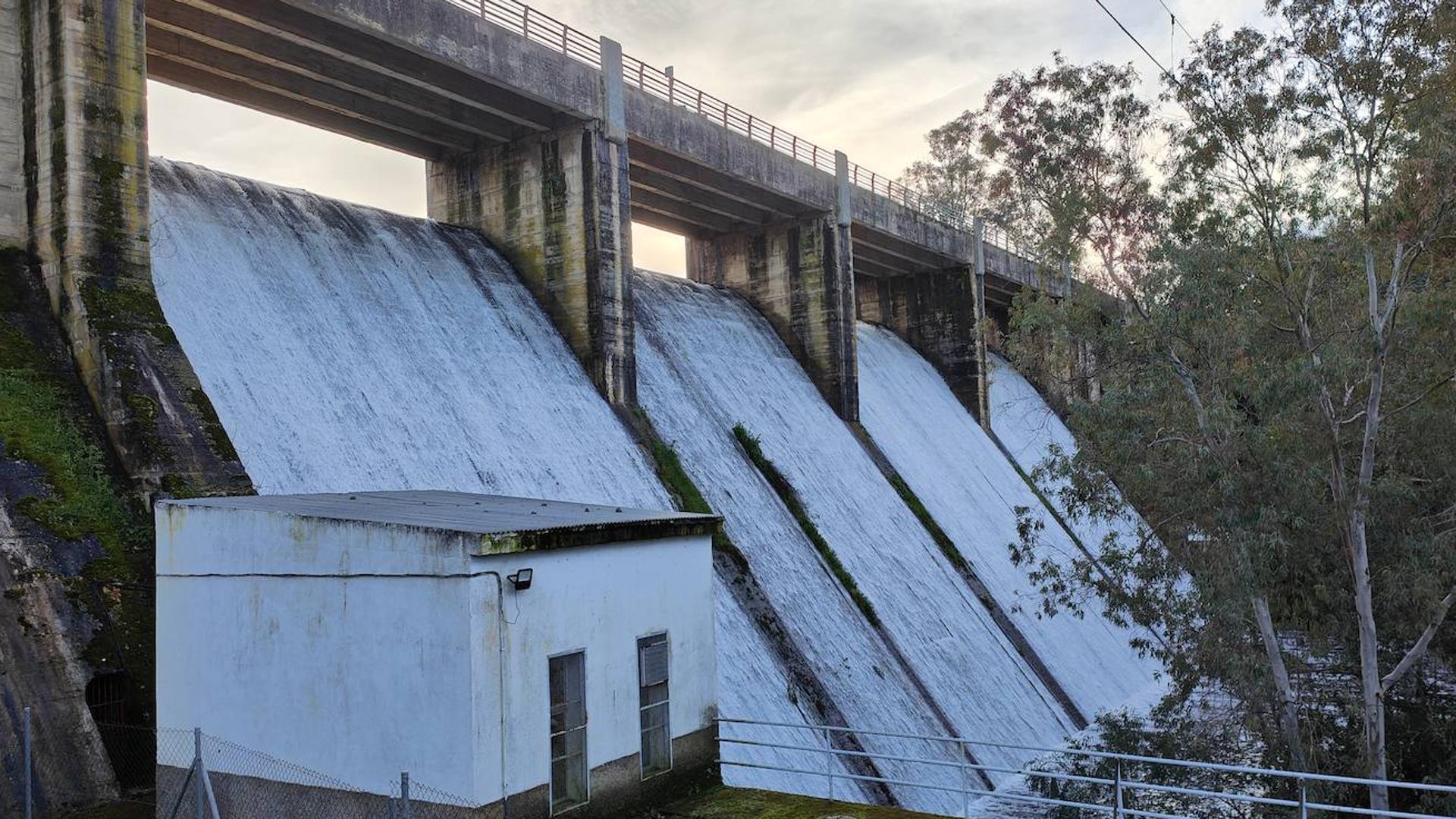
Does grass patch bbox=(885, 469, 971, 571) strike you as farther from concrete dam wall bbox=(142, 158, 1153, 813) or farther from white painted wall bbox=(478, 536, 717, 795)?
white painted wall bbox=(478, 536, 717, 795)

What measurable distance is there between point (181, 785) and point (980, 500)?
26.6 metres

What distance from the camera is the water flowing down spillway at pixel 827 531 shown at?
21.2m

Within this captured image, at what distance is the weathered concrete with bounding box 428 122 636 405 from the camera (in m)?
23.0

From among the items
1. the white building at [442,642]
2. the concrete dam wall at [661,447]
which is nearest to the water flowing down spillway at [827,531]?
the concrete dam wall at [661,447]

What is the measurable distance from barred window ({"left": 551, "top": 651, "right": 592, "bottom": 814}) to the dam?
3.24 meters

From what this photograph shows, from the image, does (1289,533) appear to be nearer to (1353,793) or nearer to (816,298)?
(1353,793)

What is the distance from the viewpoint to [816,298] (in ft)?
106

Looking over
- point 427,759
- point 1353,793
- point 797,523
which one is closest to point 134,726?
point 427,759

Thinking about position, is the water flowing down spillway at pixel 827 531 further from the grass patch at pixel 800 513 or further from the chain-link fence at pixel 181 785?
the chain-link fence at pixel 181 785

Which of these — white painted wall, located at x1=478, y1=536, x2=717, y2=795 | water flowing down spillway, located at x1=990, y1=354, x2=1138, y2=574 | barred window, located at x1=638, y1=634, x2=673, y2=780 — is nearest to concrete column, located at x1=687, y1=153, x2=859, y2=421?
water flowing down spillway, located at x1=990, y1=354, x2=1138, y2=574

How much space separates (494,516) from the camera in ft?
33.9

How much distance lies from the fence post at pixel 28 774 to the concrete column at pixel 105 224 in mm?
3555

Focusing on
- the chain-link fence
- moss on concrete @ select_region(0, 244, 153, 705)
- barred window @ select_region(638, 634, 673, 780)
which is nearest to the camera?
the chain-link fence

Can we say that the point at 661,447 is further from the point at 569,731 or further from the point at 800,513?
the point at 569,731
